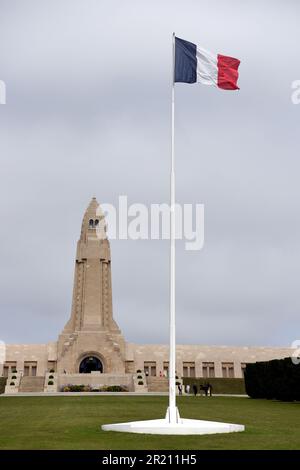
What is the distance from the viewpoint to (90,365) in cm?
6850

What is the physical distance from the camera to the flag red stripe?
61.2 feet

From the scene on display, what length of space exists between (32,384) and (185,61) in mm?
48644

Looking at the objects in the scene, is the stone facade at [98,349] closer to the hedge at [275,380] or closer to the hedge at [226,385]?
the hedge at [226,385]

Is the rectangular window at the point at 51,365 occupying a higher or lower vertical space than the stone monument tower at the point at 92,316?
lower

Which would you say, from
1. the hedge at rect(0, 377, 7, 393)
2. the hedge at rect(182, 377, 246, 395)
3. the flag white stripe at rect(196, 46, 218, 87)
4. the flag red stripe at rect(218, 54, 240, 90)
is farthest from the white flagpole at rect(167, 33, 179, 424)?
the hedge at rect(0, 377, 7, 393)

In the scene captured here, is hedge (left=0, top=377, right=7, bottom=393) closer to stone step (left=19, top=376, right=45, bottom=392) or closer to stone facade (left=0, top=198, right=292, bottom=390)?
stone step (left=19, top=376, right=45, bottom=392)

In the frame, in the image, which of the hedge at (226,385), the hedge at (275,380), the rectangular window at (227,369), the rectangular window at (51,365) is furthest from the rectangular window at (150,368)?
the hedge at (275,380)

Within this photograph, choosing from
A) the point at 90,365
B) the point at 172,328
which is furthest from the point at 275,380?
the point at 90,365

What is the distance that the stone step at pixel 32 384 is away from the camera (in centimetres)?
5919

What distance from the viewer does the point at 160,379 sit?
2397 inches

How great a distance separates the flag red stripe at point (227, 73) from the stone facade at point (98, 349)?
50065 mm

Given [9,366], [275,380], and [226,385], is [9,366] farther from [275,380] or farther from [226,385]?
[275,380]
